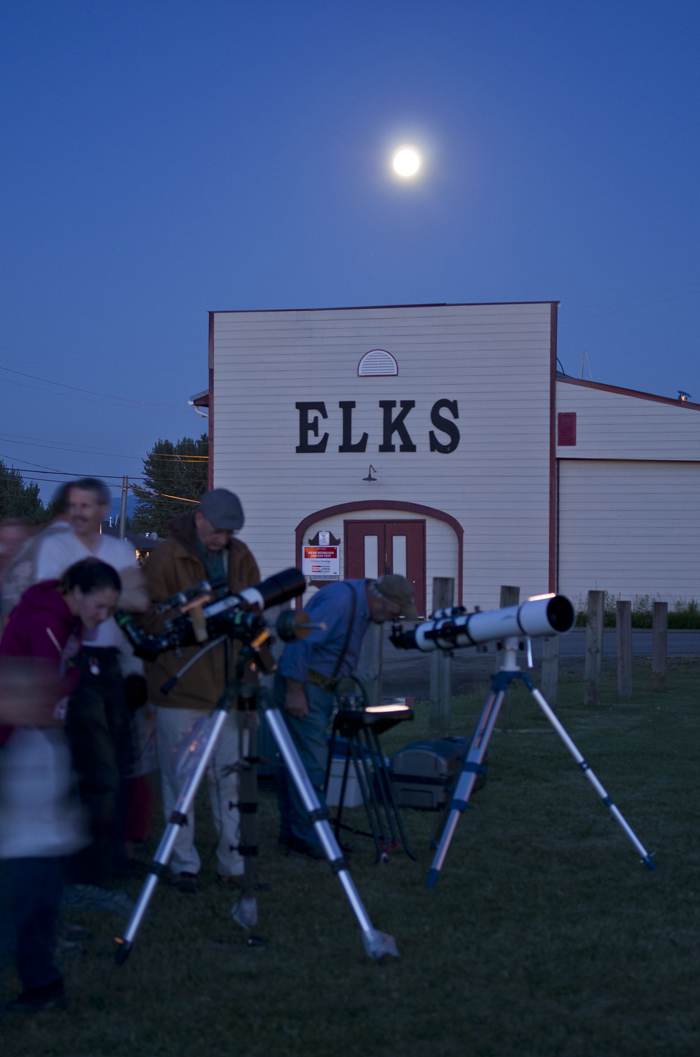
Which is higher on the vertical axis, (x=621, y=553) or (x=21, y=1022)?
(x=621, y=553)

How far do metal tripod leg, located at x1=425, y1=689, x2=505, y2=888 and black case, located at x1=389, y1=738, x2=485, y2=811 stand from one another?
145 centimetres

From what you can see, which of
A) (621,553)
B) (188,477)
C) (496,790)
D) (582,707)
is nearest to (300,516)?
(621,553)

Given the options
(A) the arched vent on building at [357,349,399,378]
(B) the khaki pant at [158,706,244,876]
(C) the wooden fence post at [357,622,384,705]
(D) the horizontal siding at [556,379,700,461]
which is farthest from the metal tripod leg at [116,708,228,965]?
(A) the arched vent on building at [357,349,399,378]

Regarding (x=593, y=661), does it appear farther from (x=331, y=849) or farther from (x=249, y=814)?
(x=331, y=849)

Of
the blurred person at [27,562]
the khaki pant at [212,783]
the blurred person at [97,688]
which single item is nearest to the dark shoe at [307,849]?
the khaki pant at [212,783]

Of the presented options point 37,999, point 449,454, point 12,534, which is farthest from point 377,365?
point 37,999

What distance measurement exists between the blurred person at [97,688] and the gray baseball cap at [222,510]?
1.45ft

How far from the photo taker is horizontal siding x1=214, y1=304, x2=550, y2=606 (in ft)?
82.6

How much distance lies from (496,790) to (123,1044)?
13.9 feet

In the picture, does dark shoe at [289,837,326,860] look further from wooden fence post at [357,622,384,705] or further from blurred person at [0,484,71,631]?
wooden fence post at [357,622,384,705]

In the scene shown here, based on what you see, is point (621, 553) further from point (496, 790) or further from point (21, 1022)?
point (21, 1022)

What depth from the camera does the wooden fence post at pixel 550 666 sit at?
429 inches

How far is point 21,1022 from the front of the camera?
3533mm

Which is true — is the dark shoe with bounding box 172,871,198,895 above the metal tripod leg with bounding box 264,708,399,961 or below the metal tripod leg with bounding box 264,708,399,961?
below
